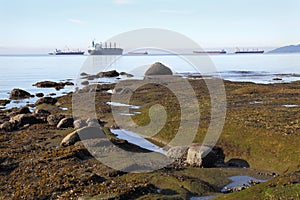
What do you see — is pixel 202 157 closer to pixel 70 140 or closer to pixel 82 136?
pixel 82 136

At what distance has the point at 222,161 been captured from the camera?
95.3ft

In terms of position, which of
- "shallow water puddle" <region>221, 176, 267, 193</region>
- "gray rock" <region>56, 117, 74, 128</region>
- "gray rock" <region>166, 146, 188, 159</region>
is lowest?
"shallow water puddle" <region>221, 176, 267, 193</region>

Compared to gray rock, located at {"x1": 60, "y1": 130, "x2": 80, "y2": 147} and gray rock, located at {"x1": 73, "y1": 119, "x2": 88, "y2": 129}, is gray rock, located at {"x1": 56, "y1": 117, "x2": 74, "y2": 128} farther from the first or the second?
gray rock, located at {"x1": 60, "y1": 130, "x2": 80, "y2": 147}

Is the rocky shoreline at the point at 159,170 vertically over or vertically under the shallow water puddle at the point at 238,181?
over

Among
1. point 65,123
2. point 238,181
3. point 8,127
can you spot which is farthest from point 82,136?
point 238,181

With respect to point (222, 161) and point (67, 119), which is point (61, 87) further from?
point (222, 161)

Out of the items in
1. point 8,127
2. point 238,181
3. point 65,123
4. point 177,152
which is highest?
point 65,123

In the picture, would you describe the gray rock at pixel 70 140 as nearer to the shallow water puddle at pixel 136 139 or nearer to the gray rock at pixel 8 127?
the shallow water puddle at pixel 136 139

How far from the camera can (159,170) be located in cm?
2559

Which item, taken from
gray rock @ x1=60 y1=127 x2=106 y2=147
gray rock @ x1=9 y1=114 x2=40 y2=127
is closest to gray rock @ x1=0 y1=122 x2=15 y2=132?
gray rock @ x1=9 y1=114 x2=40 y2=127

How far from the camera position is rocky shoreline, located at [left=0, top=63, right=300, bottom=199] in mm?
21844

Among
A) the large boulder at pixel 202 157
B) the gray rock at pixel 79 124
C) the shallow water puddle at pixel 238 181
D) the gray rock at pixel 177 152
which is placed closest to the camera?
the shallow water puddle at pixel 238 181

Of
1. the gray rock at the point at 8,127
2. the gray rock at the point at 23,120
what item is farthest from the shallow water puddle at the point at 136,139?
the gray rock at the point at 8,127

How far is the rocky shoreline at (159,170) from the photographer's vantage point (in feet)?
71.7
